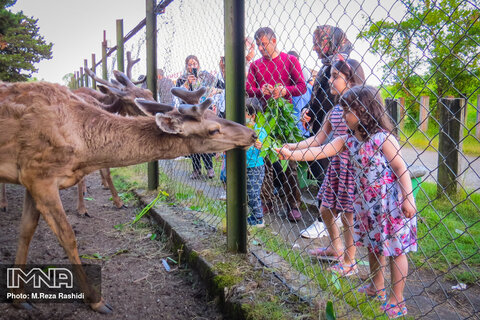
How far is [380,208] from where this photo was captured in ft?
9.13

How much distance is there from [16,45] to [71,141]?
1161cm

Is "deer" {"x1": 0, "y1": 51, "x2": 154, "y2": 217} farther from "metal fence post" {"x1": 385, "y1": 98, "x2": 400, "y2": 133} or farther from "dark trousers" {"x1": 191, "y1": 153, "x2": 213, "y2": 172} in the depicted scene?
"metal fence post" {"x1": 385, "y1": 98, "x2": 400, "y2": 133}

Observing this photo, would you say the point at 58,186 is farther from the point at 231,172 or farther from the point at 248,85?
the point at 248,85

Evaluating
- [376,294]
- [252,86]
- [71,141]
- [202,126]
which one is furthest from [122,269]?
[376,294]

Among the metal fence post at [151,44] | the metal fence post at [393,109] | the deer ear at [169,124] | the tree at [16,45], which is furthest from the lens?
the tree at [16,45]

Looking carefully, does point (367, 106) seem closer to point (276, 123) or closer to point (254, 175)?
point (276, 123)

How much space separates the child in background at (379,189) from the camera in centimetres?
256

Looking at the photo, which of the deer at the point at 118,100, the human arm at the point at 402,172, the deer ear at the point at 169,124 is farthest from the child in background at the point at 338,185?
the deer at the point at 118,100

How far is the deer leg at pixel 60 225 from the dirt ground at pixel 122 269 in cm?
8

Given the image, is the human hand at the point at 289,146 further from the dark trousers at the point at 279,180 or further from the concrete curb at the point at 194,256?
the concrete curb at the point at 194,256

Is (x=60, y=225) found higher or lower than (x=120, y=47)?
lower

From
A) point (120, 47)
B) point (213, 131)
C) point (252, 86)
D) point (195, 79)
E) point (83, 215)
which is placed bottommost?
point (83, 215)

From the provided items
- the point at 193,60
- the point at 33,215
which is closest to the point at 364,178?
the point at 33,215

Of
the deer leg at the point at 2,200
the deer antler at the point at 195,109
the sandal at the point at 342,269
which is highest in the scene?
the deer antler at the point at 195,109
